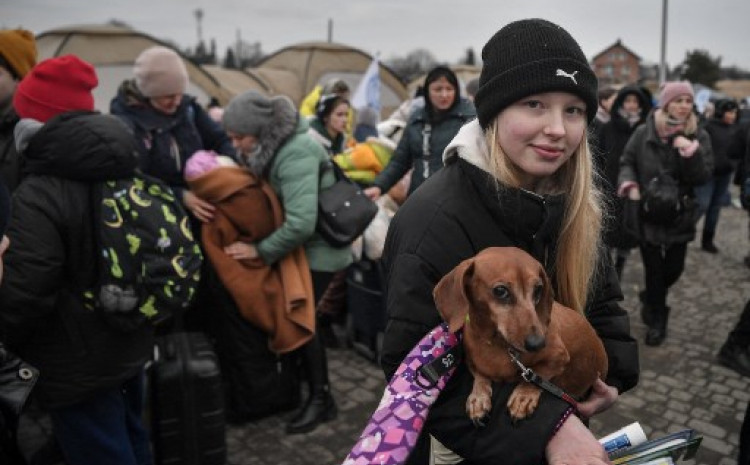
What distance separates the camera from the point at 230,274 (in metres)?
3.68

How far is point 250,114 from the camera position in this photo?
139 inches

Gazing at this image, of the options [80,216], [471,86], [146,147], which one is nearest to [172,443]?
[80,216]

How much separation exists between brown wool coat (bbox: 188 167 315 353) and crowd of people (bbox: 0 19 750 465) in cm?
1

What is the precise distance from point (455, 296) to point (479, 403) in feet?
0.84

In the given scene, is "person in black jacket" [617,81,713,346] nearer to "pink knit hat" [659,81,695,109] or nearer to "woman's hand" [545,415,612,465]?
"pink knit hat" [659,81,695,109]

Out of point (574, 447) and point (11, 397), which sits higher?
point (574, 447)

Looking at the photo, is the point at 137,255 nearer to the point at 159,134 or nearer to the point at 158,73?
the point at 159,134

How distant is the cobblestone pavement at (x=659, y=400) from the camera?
12.0ft

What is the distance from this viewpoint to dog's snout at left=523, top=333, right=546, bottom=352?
119cm

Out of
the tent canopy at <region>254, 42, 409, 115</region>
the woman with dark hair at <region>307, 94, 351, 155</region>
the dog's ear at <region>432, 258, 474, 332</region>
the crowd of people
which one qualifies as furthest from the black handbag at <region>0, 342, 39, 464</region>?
the tent canopy at <region>254, 42, 409, 115</region>

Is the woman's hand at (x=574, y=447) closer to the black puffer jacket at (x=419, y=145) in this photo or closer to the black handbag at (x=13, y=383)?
the black handbag at (x=13, y=383)

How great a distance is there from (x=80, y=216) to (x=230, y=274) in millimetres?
1351

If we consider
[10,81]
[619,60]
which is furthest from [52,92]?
[619,60]

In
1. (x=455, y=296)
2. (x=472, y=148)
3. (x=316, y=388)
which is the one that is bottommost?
(x=316, y=388)
